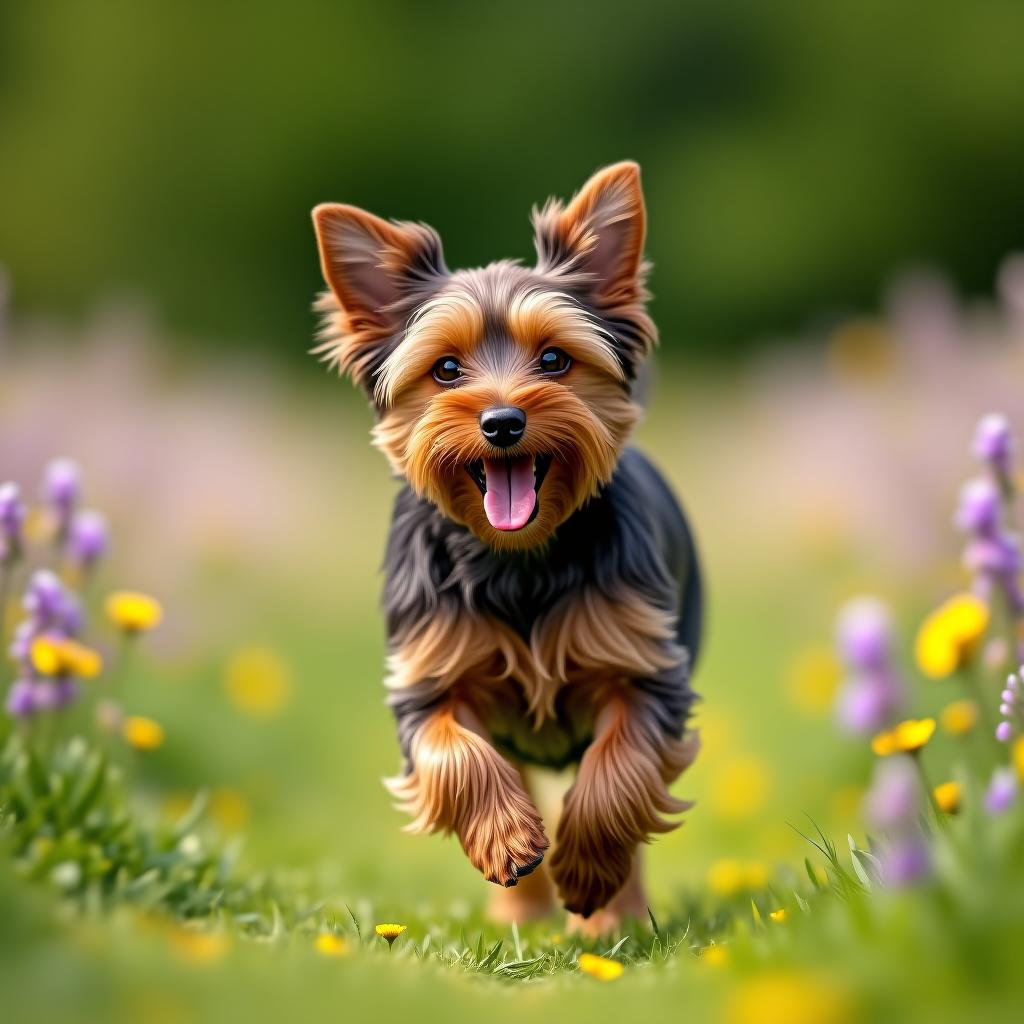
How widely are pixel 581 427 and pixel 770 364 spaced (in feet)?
31.0

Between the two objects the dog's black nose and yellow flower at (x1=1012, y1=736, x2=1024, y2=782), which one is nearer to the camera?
yellow flower at (x1=1012, y1=736, x2=1024, y2=782)

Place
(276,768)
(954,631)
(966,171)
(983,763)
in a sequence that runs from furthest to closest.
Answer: (966,171) → (276,768) → (983,763) → (954,631)

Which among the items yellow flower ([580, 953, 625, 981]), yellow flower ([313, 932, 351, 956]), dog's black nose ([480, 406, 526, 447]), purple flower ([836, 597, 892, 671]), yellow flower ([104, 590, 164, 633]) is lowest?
yellow flower ([580, 953, 625, 981])

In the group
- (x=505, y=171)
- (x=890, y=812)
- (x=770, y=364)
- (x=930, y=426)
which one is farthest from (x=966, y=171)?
(x=890, y=812)

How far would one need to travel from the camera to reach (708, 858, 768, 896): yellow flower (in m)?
3.91

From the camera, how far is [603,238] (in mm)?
3334

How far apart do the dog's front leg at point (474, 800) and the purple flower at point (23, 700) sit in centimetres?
100

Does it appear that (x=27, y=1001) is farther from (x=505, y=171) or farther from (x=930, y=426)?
(x=505, y=171)

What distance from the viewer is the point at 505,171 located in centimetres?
1496

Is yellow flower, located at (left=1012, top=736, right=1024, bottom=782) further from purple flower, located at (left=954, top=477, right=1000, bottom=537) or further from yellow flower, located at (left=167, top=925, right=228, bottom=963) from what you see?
yellow flower, located at (left=167, top=925, right=228, bottom=963)

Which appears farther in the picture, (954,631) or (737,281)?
(737,281)

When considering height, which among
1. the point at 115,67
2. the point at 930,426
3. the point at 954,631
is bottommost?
the point at 930,426

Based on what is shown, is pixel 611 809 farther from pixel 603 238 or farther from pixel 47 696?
pixel 47 696

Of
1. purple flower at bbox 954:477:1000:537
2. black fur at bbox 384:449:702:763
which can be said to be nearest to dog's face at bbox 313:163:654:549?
black fur at bbox 384:449:702:763
